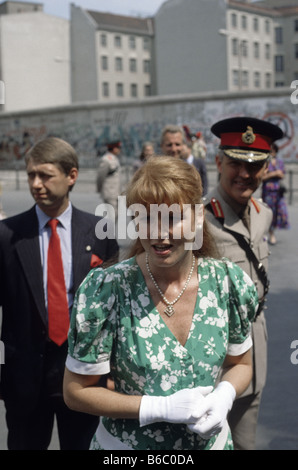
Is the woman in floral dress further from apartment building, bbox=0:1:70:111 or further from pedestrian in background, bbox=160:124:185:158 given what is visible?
apartment building, bbox=0:1:70:111

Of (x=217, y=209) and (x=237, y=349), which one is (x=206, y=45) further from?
(x=237, y=349)

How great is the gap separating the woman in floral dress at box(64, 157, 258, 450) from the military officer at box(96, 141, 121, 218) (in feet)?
29.1

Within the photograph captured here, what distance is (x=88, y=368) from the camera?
1.94 m

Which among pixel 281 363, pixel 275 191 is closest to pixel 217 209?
pixel 281 363

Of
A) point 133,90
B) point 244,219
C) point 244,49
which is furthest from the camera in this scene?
point 133,90

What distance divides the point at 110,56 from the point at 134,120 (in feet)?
151

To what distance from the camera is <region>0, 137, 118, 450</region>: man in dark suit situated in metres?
2.87

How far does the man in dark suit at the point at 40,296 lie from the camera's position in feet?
9.42

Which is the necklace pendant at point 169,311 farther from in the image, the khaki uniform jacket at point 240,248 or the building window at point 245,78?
the building window at point 245,78

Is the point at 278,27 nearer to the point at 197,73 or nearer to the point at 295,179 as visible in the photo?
the point at 197,73

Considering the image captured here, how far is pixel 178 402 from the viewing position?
1.83m

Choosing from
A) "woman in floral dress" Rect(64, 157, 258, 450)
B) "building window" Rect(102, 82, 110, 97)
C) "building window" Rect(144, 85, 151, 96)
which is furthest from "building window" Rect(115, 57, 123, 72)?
"woman in floral dress" Rect(64, 157, 258, 450)

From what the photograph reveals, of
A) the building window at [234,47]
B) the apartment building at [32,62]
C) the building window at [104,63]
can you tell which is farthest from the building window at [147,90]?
the apartment building at [32,62]

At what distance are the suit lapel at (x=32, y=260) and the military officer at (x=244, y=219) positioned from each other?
811 millimetres
